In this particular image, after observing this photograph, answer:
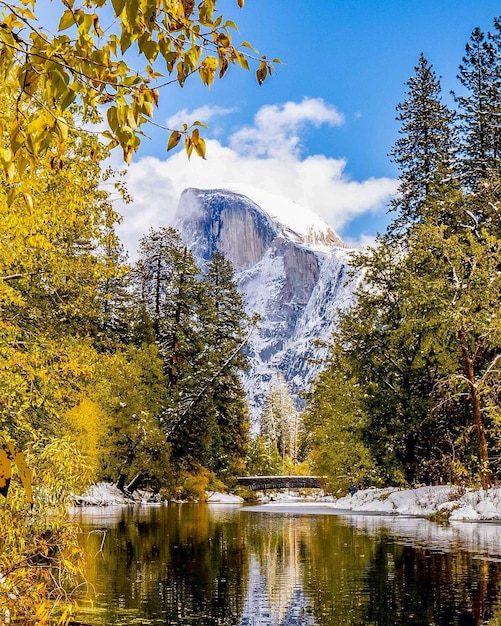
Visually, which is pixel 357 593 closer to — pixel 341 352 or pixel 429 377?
pixel 429 377

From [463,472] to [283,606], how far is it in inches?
723

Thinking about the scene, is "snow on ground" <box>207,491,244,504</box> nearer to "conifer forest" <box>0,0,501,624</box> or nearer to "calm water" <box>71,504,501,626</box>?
"conifer forest" <box>0,0,501,624</box>

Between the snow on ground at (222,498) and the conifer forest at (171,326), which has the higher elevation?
the conifer forest at (171,326)

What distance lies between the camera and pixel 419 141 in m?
42.0

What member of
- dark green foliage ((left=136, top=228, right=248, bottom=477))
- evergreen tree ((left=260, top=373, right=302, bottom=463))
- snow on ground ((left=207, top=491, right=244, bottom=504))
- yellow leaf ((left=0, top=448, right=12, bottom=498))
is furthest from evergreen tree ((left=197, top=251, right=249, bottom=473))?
evergreen tree ((left=260, top=373, right=302, bottom=463))

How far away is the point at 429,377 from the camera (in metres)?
33.1

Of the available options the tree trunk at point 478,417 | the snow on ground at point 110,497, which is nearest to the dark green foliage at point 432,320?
the tree trunk at point 478,417

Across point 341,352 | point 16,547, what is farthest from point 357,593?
point 341,352

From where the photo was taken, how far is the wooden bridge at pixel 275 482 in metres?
58.9

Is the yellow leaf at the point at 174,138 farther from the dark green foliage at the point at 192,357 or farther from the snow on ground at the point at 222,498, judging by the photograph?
the snow on ground at the point at 222,498

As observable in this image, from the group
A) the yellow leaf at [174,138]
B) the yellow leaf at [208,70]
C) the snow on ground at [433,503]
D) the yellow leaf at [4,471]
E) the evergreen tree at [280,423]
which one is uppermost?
the evergreen tree at [280,423]

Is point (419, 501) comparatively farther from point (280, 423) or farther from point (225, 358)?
point (280, 423)

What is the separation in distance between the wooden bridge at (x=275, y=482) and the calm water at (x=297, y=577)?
126ft

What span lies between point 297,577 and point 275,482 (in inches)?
2070
